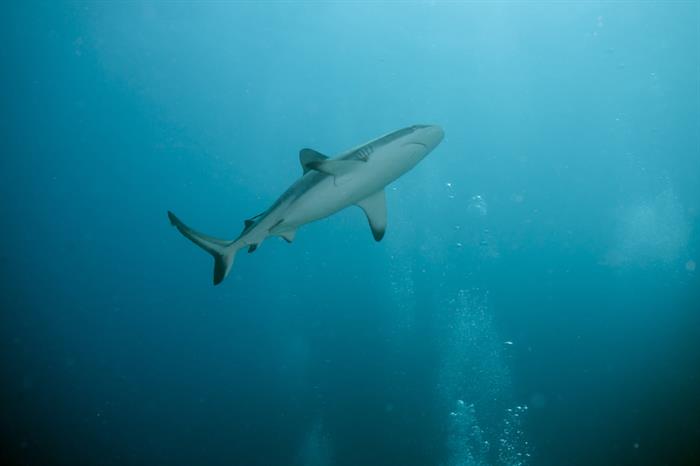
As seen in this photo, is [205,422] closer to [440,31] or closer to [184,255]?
[184,255]

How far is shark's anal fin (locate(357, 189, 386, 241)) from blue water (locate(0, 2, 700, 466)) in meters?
16.1

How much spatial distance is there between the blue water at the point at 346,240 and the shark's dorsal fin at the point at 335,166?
661 inches

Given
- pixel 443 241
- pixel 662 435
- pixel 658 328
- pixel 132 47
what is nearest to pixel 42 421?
pixel 132 47

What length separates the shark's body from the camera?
4953mm

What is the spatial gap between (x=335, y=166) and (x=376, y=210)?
1.51 metres

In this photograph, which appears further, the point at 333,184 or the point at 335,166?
the point at 333,184

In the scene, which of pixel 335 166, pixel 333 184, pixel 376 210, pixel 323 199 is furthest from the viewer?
pixel 376 210

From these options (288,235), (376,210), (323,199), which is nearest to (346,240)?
(376,210)

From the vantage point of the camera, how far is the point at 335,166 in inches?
191

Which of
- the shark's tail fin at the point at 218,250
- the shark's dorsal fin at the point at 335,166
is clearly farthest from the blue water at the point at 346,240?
the shark's dorsal fin at the point at 335,166

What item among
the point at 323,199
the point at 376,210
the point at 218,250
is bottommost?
the point at 218,250

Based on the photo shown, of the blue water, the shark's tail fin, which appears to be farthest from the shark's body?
the blue water

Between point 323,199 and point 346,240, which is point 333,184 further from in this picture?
point 346,240

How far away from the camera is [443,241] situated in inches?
1077
